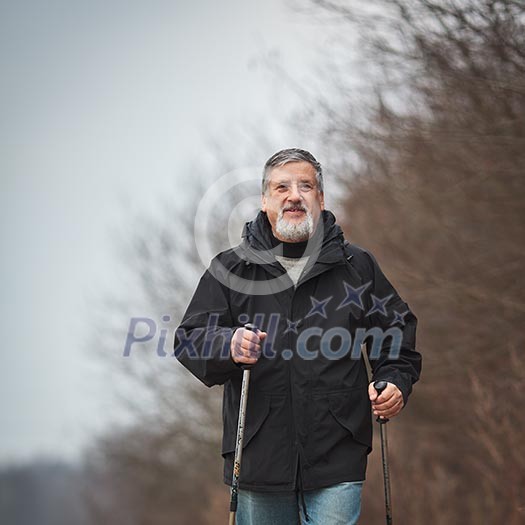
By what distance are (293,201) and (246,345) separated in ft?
2.79

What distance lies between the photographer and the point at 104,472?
126 ft

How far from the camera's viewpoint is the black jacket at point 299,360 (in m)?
4.90

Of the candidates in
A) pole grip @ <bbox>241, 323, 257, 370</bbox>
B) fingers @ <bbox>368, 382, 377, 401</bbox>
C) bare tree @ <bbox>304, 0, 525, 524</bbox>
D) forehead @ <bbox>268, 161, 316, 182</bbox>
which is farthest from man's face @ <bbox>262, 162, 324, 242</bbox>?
bare tree @ <bbox>304, 0, 525, 524</bbox>

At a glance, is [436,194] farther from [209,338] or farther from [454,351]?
[209,338]

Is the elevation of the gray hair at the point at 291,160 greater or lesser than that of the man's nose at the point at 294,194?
greater

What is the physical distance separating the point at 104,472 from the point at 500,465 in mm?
30026

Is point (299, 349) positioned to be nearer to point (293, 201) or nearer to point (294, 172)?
point (293, 201)

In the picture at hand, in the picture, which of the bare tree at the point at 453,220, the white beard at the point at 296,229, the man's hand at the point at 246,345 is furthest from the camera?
the bare tree at the point at 453,220

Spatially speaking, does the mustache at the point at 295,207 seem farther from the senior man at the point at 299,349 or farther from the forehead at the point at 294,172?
the forehead at the point at 294,172

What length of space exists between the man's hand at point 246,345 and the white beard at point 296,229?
62 cm

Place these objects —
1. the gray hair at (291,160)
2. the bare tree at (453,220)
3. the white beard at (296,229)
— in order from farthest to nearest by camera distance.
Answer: the bare tree at (453,220) → the gray hair at (291,160) → the white beard at (296,229)

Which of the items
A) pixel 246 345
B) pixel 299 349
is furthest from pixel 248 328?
pixel 299 349

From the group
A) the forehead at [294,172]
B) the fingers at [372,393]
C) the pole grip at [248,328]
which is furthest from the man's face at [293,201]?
the fingers at [372,393]

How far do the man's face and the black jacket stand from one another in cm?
10
